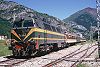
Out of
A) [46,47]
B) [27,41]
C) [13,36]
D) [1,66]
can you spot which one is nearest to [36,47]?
[27,41]

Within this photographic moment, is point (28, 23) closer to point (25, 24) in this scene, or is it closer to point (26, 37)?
point (25, 24)

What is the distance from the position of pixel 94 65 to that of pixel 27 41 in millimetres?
7890

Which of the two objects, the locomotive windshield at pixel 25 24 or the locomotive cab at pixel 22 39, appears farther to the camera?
the locomotive windshield at pixel 25 24

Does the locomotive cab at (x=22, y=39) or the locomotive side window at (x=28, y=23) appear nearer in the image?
the locomotive cab at (x=22, y=39)

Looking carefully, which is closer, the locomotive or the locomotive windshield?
the locomotive

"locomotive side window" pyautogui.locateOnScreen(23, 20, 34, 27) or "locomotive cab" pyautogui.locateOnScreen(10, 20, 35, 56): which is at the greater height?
"locomotive side window" pyautogui.locateOnScreen(23, 20, 34, 27)

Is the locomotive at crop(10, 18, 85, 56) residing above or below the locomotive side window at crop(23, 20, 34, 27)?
below

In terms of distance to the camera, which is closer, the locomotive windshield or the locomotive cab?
the locomotive cab

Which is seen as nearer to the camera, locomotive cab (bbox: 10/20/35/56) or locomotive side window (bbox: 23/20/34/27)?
locomotive cab (bbox: 10/20/35/56)

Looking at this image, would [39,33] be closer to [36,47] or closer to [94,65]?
[36,47]

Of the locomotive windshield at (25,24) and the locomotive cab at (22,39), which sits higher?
the locomotive windshield at (25,24)

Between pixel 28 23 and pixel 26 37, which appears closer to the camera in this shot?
pixel 26 37

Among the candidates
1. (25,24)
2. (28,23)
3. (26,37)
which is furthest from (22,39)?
(28,23)

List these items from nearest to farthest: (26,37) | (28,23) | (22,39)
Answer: (26,37) < (22,39) < (28,23)
